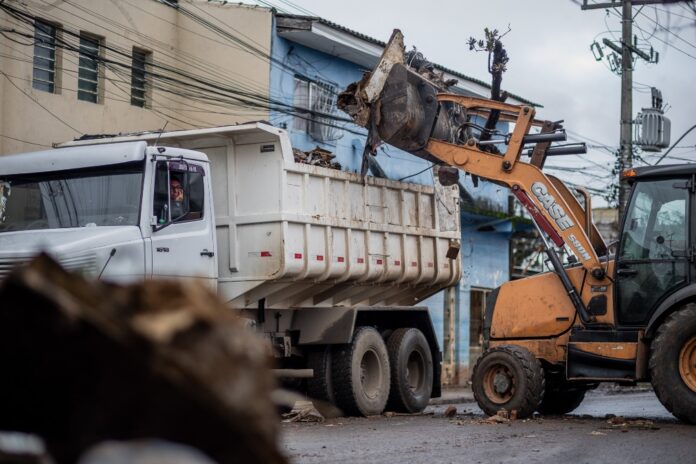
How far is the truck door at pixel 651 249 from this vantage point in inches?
462

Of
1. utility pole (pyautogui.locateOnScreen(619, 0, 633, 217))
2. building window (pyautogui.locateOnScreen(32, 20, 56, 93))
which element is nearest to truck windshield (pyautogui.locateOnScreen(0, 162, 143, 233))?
building window (pyautogui.locateOnScreen(32, 20, 56, 93))

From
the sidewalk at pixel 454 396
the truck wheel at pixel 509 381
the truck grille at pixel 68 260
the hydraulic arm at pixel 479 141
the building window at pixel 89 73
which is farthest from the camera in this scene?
the sidewalk at pixel 454 396

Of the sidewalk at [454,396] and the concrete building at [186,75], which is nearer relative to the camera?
the concrete building at [186,75]

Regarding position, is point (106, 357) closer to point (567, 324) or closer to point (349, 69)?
point (567, 324)

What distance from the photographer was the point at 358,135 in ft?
82.0

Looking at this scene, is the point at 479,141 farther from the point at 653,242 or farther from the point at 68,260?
the point at 68,260

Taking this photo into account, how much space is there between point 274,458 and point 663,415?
11.9m

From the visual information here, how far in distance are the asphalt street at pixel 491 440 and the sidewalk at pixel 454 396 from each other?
758 cm

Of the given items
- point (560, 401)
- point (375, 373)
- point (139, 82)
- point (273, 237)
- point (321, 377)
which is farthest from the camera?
point (139, 82)

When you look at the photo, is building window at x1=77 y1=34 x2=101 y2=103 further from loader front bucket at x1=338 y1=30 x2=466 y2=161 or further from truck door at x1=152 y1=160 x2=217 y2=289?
truck door at x1=152 y1=160 x2=217 y2=289

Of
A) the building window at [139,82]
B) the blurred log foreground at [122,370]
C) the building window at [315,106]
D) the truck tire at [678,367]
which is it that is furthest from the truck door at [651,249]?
the building window at [139,82]

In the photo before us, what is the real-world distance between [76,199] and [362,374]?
470 cm

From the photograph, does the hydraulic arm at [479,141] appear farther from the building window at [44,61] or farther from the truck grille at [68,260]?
the building window at [44,61]

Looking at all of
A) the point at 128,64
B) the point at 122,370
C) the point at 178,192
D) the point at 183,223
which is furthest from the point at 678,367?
the point at 128,64
